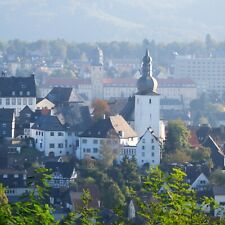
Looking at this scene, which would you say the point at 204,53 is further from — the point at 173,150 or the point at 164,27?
the point at 173,150

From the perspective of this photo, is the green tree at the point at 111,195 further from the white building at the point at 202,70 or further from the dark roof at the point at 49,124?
the white building at the point at 202,70

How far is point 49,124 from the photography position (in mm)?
44188

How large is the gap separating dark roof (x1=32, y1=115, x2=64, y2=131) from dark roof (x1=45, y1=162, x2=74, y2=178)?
9.05 ft

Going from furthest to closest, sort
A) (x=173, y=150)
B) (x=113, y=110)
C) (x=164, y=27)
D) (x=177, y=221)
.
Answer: (x=164, y=27) → (x=113, y=110) → (x=173, y=150) → (x=177, y=221)

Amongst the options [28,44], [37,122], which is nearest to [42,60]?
[28,44]

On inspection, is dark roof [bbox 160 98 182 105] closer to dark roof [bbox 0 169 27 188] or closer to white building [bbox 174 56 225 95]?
white building [bbox 174 56 225 95]

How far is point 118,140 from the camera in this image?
4300 cm

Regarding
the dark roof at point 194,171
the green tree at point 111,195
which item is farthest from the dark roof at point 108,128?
the green tree at point 111,195

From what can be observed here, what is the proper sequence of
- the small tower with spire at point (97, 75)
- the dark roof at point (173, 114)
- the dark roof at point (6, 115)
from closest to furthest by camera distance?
1. the dark roof at point (6, 115)
2. the dark roof at point (173, 114)
3. the small tower with spire at point (97, 75)

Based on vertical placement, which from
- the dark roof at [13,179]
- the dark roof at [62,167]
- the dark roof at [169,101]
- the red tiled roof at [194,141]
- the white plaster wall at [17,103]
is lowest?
the dark roof at [13,179]

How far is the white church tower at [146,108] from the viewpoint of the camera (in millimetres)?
45281

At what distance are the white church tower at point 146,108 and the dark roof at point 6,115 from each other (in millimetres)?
3763

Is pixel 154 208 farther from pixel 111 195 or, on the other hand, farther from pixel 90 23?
pixel 90 23

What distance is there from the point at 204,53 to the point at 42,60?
1594 centimetres
